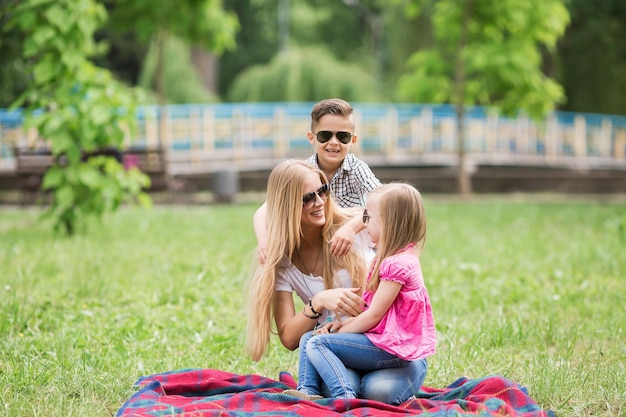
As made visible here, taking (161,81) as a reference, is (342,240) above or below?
below

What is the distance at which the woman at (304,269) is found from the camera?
13.9 feet

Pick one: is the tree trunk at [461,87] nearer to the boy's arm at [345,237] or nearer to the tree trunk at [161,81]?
the tree trunk at [161,81]

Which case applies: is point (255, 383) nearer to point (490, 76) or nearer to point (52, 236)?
point (52, 236)

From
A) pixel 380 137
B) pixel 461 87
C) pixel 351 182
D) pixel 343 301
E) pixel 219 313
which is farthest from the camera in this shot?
pixel 380 137

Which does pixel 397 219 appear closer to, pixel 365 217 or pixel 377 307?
pixel 365 217

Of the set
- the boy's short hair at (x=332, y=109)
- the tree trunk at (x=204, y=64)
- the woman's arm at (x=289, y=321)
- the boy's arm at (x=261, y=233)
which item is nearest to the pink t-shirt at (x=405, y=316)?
the woman's arm at (x=289, y=321)

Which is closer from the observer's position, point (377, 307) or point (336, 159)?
point (377, 307)

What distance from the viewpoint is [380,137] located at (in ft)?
79.0

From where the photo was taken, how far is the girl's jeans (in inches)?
162

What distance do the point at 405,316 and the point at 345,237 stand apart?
1.58 ft

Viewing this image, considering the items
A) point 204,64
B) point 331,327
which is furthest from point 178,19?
point 204,64

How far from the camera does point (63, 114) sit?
32.8 ft

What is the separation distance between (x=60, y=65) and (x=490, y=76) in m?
11.6

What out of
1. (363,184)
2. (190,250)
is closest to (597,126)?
(190,250)
